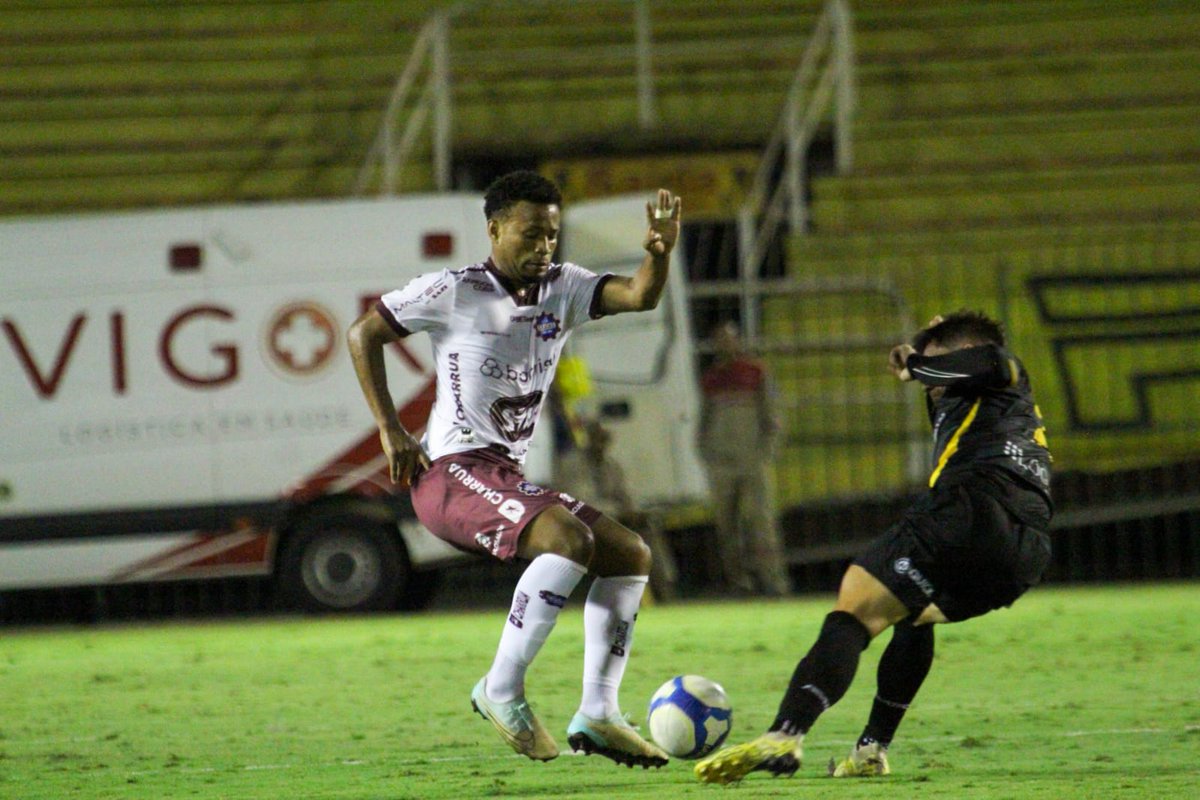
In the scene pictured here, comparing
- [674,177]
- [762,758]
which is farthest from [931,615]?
[674,177]

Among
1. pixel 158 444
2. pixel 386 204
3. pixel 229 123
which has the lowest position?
pixel 158 444

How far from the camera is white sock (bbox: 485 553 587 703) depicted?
19.9 feet

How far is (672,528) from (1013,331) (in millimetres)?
3090

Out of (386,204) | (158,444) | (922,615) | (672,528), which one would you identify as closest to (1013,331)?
(672,528)

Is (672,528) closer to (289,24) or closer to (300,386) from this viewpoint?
(300,386)

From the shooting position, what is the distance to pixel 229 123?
18422 millimetres

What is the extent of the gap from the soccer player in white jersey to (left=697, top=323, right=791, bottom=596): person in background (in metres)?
7.93

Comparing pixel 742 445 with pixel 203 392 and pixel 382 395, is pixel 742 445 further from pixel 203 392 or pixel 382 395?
pixel 382 395

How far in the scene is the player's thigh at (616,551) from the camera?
6.26 metres

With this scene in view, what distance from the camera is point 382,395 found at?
6.36 metres

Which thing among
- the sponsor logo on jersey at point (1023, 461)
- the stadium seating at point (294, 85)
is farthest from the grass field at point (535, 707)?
the stadium seating at point (294, 85)

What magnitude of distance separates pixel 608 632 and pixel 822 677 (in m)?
0.87

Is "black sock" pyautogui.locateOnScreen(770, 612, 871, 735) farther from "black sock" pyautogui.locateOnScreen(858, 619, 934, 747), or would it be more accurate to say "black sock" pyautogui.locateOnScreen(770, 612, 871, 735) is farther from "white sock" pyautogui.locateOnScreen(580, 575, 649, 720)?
"white sock" pyautogui.locateOnScreen(580, 575, 649, 720)

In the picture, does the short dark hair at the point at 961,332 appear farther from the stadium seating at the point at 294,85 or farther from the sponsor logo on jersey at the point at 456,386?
the stadium seating at the point at 294,85
